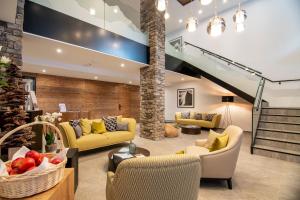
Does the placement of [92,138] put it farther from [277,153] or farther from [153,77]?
[277,153]

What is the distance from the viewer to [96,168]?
3244 millimetres

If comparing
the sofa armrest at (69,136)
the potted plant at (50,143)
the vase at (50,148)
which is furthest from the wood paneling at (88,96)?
the vase at (50,148)

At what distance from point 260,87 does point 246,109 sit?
2389 millimetres

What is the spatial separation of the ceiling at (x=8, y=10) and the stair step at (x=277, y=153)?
5.56m

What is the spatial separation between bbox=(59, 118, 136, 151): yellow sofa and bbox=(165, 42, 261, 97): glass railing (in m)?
3.71

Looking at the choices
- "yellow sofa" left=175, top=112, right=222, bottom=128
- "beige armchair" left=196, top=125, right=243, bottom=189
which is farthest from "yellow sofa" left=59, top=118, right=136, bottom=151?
"yellow sofa" left=175, top=112, right=222, bottom=128

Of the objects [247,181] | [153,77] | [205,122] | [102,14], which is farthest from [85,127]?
[205,122]

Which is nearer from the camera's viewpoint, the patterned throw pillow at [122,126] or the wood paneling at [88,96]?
the patterned throw pillow at [122,126]

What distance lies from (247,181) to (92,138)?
11.0 feet

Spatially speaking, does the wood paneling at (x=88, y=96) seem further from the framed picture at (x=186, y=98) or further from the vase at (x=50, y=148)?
the vase at (x=50, y=148)

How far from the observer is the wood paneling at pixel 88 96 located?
6.78m

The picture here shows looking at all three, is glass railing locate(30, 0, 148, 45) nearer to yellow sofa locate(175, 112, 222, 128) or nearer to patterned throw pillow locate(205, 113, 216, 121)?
yellow sofa locate(175, 112, 222, 128)

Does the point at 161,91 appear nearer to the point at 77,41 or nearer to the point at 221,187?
the point at 77,41

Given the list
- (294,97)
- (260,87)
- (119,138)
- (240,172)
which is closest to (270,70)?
(294,97)
